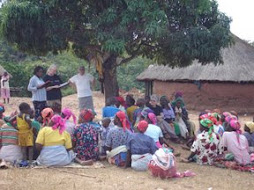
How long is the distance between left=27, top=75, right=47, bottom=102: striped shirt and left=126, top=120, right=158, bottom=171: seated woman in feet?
9.49

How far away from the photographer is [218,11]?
9758 millimetres

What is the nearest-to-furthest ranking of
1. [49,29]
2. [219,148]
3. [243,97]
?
[219,148], [49,29], [243,97]

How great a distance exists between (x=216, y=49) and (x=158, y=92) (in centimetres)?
1075

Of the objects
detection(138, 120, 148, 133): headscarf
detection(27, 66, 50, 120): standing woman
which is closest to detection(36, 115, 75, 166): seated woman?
detection(138, 120, 148, 133): headscarf

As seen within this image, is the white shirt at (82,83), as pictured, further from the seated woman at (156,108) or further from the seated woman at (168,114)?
the seated woman at (168,114)

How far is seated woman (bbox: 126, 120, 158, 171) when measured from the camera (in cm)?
655

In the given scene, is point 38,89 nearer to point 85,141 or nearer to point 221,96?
point 85,141

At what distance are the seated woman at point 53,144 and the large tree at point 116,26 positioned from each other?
2346mm

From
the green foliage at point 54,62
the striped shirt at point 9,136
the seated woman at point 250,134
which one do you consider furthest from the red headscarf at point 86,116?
the green foliage at point 54,62

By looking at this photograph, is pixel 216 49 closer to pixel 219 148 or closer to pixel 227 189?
pixel 219 148

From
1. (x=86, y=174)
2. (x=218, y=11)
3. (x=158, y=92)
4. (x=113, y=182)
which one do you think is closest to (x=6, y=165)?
(x=86, y=174)

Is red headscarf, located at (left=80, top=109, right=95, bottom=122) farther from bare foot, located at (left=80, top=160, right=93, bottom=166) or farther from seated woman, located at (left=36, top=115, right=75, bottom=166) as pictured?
bare foot, located at (left=80, top=160, right=93, bottom=166)

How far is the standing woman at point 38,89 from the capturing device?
28.1 feet

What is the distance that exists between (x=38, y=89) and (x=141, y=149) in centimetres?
315
